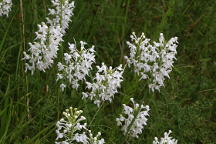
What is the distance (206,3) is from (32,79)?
2660 millimetres

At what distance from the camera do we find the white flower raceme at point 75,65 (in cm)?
354

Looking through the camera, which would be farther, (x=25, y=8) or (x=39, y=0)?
(x=39, y=0)

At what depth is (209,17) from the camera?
538 cm

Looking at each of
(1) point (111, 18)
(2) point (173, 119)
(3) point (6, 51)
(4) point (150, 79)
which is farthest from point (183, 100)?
(3) point (6, 51)

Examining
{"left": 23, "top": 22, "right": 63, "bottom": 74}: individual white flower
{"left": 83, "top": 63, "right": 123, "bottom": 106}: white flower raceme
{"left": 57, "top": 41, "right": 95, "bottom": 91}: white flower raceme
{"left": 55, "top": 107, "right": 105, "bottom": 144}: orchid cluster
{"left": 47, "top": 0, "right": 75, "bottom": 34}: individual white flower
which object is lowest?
{"left": 55, "top": 107, "right": 105, "bottom": 144}: orchid cluster

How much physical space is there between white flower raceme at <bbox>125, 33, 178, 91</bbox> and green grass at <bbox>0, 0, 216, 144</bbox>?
0.58 feet

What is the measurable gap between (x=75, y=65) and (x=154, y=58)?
2.19 feet

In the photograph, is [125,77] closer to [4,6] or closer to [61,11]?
[61,11]

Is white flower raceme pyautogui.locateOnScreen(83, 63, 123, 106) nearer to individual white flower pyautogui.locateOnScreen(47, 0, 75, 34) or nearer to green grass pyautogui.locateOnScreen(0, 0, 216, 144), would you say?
green grass pyautogui.locateOnScreen(0, 0, 216, 144)

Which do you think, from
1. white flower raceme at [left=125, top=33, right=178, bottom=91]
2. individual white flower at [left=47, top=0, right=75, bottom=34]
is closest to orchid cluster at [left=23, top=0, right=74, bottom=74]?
individual white flower at [left=47, top=0, right=75, bottom=34]

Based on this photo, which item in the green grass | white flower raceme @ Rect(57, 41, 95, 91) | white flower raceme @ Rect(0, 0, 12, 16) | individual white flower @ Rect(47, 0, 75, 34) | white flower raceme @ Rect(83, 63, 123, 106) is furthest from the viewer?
white flower raceme @ Rect(0, 0, 12, 16)

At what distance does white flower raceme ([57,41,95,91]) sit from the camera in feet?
11.6

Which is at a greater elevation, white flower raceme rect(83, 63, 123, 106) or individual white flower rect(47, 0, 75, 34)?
individual white flower rect(47, 0, 75, 34)

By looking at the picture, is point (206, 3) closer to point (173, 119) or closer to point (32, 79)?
point (173, 119)
